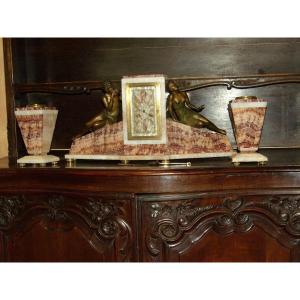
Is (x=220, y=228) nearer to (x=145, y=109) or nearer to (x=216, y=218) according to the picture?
(x=216, y=218)

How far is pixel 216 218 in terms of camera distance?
996 millimetres

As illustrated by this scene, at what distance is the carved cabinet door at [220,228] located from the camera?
3.24 feet

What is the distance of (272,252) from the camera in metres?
1.00

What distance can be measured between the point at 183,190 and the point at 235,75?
0.53 metres

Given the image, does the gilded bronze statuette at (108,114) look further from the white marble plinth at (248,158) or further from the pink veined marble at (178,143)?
the white marble plinth at (248,158)

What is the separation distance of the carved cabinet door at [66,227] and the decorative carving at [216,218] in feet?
0.20

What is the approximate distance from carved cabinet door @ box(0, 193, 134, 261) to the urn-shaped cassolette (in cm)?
16

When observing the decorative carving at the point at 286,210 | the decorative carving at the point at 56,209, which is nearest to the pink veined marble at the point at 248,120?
the decorative carving at the point at 286,210

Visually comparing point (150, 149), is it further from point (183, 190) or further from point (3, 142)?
point (3, 142)

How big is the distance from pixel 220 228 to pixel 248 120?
10.5 inches

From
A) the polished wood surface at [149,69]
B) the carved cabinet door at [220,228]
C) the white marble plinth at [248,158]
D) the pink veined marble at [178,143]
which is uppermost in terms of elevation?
the polished wood surface at [149,69]

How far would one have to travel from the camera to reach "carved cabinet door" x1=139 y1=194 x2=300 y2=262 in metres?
0.99

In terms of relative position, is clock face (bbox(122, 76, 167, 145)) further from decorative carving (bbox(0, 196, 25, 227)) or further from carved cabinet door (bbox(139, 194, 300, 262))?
decorative carving (bbox(0, 196, 25, 227))

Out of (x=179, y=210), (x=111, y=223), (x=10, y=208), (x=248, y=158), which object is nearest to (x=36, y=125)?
(x=10, y=208)
